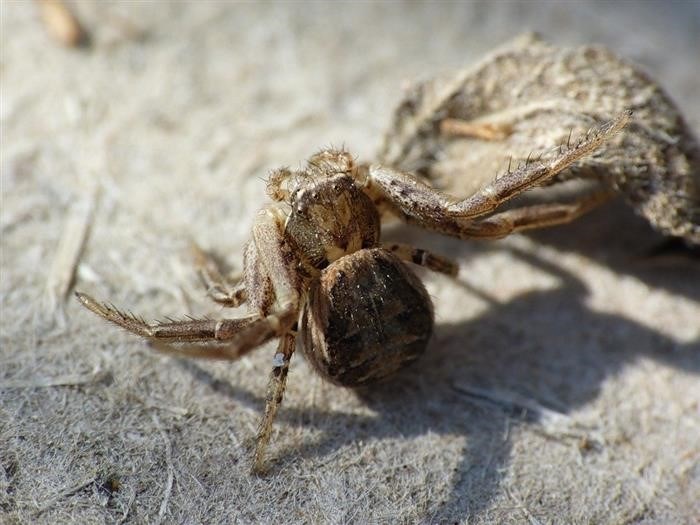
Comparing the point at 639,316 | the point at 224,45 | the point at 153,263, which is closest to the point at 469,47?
the point at 224,45

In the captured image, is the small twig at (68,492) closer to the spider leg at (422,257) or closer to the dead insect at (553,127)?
the spider leg at (422,257)

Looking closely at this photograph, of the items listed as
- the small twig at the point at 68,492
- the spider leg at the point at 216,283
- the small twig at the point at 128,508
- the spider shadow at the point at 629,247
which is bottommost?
the spider shadow at the point at 629,247

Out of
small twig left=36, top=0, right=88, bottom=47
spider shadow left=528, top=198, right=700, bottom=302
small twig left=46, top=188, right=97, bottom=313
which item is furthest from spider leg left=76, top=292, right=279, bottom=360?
small twig left=36, top=0, right=88, bottom=47

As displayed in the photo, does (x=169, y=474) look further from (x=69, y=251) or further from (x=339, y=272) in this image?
(x=69, y=251)

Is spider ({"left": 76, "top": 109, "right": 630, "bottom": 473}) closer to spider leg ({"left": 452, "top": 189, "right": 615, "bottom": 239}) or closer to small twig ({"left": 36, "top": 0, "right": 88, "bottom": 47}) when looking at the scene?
spider leg ({"left": 452, "top": 189, "right": 615, "bottom": 239})

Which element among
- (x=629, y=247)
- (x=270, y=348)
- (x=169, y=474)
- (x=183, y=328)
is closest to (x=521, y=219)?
(x=629, y=247)

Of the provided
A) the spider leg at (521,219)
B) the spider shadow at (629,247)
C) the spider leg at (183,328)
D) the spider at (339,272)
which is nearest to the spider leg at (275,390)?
the spider at (339,272)

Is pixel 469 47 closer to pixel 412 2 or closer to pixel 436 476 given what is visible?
pixel 412 2
